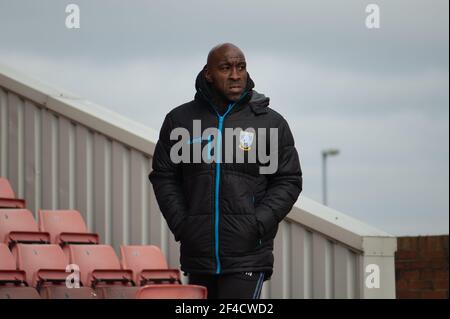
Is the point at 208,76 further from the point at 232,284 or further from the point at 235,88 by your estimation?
the point at 232,284

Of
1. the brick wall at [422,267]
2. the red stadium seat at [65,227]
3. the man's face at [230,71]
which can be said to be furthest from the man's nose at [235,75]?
Result: the brick wall at [422,267]

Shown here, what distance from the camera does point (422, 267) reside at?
36.7 feet

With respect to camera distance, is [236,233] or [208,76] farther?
[208,76]

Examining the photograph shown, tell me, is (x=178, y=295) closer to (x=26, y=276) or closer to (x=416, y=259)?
(x=26, y=276)

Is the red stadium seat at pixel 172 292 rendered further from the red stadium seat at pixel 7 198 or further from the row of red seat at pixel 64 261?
the red stadium seat at pixel 7 198

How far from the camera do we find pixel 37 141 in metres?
9.55

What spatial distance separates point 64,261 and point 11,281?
0.79 m

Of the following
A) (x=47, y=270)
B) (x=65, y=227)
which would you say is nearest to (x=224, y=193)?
(x=47, y=270)

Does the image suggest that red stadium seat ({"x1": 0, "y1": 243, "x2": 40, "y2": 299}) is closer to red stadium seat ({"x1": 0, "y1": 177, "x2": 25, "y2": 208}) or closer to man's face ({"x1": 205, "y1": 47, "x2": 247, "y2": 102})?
red stadium seat ({"x1": 0, "y1": 177, "x2": 25, "y2": 208})

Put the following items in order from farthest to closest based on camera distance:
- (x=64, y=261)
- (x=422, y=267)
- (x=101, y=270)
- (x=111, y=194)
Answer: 1. (x=422, y=267)
2. (x=111, y=194)
3. (x=64, y=261)
4. (x=101, y=270)

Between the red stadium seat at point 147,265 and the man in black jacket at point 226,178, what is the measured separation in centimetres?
277

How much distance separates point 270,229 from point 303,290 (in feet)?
10.8

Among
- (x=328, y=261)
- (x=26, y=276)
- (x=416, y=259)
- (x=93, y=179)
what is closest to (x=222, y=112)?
(x=26, y=276)

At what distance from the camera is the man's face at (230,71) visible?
17.3 feet
